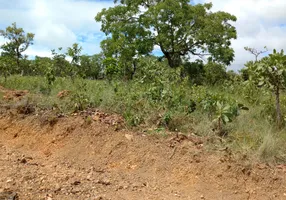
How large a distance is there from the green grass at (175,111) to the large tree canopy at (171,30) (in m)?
9.46

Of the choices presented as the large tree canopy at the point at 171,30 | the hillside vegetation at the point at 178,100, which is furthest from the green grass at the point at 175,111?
the large tree canopy at the point at 171,30

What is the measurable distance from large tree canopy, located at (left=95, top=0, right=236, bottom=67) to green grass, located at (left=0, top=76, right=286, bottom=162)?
9465mm

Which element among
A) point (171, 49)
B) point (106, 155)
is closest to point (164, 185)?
point (106, 155)

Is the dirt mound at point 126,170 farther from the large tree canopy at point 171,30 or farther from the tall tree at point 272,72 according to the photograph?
the large tree canopy at point 171,30

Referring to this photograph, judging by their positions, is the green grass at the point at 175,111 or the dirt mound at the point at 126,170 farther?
the green grass at the point at 175,111

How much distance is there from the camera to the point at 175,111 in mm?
4461

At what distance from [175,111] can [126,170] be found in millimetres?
1169

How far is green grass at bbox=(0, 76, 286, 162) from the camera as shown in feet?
12.1

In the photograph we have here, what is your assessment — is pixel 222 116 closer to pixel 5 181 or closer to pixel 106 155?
pixel 106 155

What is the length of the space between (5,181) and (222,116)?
2462 millimetres

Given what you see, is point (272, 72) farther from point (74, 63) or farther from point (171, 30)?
point (171, 30)

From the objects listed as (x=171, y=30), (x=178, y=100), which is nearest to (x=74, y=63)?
(x=178, y=100)

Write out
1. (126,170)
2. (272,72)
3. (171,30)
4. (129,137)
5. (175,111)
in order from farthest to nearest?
(171,30) → (175,111) → (272,72) → (129,137) → (126,170)

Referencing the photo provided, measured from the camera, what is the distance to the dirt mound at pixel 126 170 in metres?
3.23
